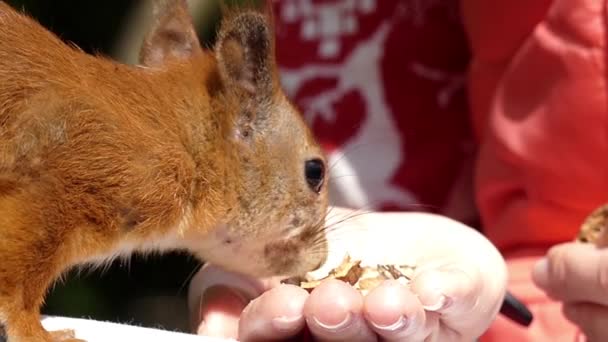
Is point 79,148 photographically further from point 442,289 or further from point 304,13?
point 304,13

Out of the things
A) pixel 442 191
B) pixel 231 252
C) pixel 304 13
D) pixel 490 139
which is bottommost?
pixel 442 191

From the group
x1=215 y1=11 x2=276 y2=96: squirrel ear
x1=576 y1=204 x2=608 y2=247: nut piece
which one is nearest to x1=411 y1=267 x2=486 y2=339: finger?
x1=576 y1=204 x2=608 y2=247: nut piece

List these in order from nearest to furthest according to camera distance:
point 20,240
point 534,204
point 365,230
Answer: point 20,240
point 365,230
point 534,204

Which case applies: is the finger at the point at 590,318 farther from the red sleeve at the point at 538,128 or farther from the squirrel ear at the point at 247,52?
the squirrel ear at the point at 247,52

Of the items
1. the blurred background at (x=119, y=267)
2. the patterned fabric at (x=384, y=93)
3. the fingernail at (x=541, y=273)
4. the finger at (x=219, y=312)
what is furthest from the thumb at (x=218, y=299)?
the blurred background at (x=119, y=267)

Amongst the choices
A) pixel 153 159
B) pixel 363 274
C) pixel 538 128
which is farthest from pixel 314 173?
pixel 538 128

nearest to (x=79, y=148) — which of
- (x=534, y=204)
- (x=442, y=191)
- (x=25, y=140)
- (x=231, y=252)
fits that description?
(x=25, y=140)

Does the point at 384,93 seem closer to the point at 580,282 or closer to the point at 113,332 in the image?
the point at 580,282
